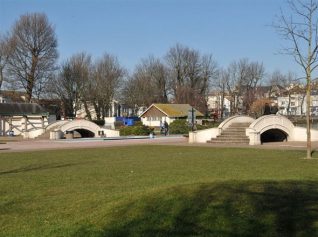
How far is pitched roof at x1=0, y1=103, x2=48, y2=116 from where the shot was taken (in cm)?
5928

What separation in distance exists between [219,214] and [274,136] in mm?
33372

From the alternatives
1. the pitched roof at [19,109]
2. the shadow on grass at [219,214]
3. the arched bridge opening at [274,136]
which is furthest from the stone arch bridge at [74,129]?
the shadow on grass at [219,214]

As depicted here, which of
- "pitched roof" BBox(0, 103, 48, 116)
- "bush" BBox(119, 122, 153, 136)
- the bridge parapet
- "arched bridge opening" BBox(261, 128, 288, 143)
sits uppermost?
"pitched roof" BBox(0, 103, 48, 116)

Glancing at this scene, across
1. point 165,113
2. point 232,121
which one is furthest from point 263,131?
point 165,113

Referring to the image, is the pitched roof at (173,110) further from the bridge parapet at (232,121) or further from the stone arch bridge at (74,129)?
the bridge parapet at (232,121)

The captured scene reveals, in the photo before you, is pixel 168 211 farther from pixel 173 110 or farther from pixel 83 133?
pixel 173 110

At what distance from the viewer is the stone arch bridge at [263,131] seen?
34744 millimetres

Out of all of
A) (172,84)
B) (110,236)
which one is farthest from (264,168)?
(172,84)

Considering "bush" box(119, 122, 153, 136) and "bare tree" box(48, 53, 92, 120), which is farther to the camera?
"bare tree" box(48, 53, 92, 120)

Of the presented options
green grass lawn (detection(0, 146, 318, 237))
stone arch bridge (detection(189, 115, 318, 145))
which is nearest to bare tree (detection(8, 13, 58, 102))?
stone arch bridge (detection(189, 115, 318, 145))

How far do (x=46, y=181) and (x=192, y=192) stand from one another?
6449 mm

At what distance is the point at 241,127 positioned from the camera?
37.7 meters

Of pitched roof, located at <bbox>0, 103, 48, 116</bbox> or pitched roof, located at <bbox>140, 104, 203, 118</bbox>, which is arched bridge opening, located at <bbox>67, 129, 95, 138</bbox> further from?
pitched roof, located at <bbox>140, 104, 203, 118</bbox>

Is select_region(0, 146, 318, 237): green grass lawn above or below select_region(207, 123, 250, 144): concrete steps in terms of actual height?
below
